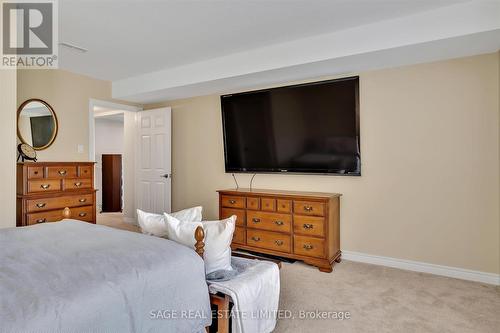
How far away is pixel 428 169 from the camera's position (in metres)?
3.22

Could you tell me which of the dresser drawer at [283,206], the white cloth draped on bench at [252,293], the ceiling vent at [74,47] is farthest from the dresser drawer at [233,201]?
the ceiling vent at [74,47]

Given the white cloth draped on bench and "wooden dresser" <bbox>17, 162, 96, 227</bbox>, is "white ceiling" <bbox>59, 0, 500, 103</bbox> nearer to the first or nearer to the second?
"wooden dresser" <bbox>17, 162, 96, 227</bbox>

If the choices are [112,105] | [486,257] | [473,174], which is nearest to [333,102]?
[473,174]

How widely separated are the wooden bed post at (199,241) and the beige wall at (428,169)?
244 cm

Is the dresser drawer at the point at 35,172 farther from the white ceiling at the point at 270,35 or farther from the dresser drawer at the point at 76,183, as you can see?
the white ceiling at the point at 270,35

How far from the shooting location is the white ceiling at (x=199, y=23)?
2.60 metres

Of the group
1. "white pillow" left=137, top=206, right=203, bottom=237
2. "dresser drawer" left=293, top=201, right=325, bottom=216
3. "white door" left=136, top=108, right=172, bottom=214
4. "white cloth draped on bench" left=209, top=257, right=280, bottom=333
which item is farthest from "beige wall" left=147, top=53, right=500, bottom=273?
"white door" left=136, top=108, right=172, bottom=214

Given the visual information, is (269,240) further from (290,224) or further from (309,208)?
(309,208)

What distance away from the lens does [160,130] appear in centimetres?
521

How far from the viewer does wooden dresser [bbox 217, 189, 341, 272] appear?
131 inches

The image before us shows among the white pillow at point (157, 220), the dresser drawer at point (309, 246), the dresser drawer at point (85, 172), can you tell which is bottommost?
the dresser drawer at point (309, 246)

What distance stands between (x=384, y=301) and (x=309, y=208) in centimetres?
118

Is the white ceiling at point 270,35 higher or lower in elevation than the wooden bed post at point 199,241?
higher

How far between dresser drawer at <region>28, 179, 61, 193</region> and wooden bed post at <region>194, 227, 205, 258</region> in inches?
107
